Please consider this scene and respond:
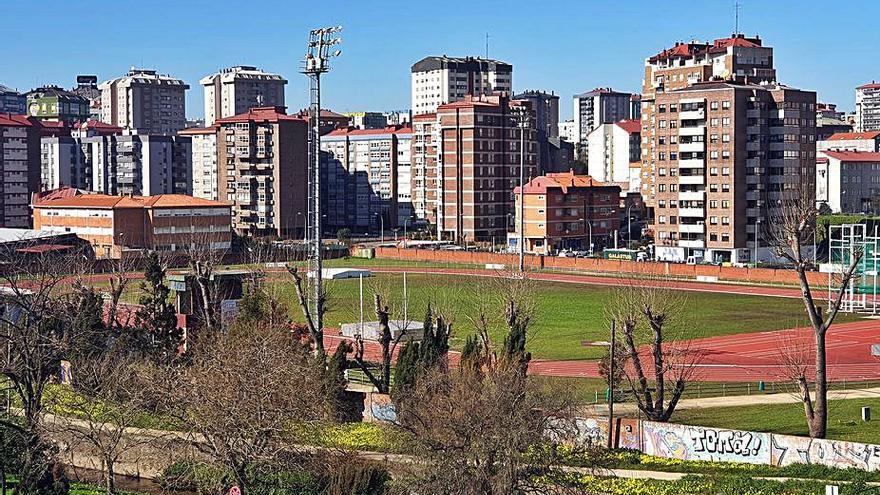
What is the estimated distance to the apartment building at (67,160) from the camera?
148 metres

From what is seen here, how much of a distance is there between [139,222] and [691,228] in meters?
45.2

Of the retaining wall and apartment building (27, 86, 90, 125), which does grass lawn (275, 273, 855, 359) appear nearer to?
the retaining wall

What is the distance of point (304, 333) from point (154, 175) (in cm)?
10638

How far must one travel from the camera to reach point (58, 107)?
179 meters

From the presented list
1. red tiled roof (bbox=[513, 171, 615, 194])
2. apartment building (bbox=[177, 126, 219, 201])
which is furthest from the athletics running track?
apartment building (bbox=[177, 126, 219, 201])

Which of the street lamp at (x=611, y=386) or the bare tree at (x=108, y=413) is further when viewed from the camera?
the street lamp at (x=611, y=386)

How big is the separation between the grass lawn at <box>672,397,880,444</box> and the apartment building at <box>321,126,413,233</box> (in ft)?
341

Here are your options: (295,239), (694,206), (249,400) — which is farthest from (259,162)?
(249,400)

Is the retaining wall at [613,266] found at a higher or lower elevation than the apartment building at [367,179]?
lower

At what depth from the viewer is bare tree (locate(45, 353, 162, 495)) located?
1221 inches

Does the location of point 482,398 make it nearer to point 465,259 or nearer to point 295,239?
point 465,259

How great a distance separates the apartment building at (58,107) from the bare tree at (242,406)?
502ft

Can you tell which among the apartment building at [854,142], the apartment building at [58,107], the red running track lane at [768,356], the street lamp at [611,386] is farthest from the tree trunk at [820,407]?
the apartment building at [58,107]

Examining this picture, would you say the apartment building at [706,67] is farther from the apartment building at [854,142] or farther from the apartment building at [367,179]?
the apartment building at [854,142]
